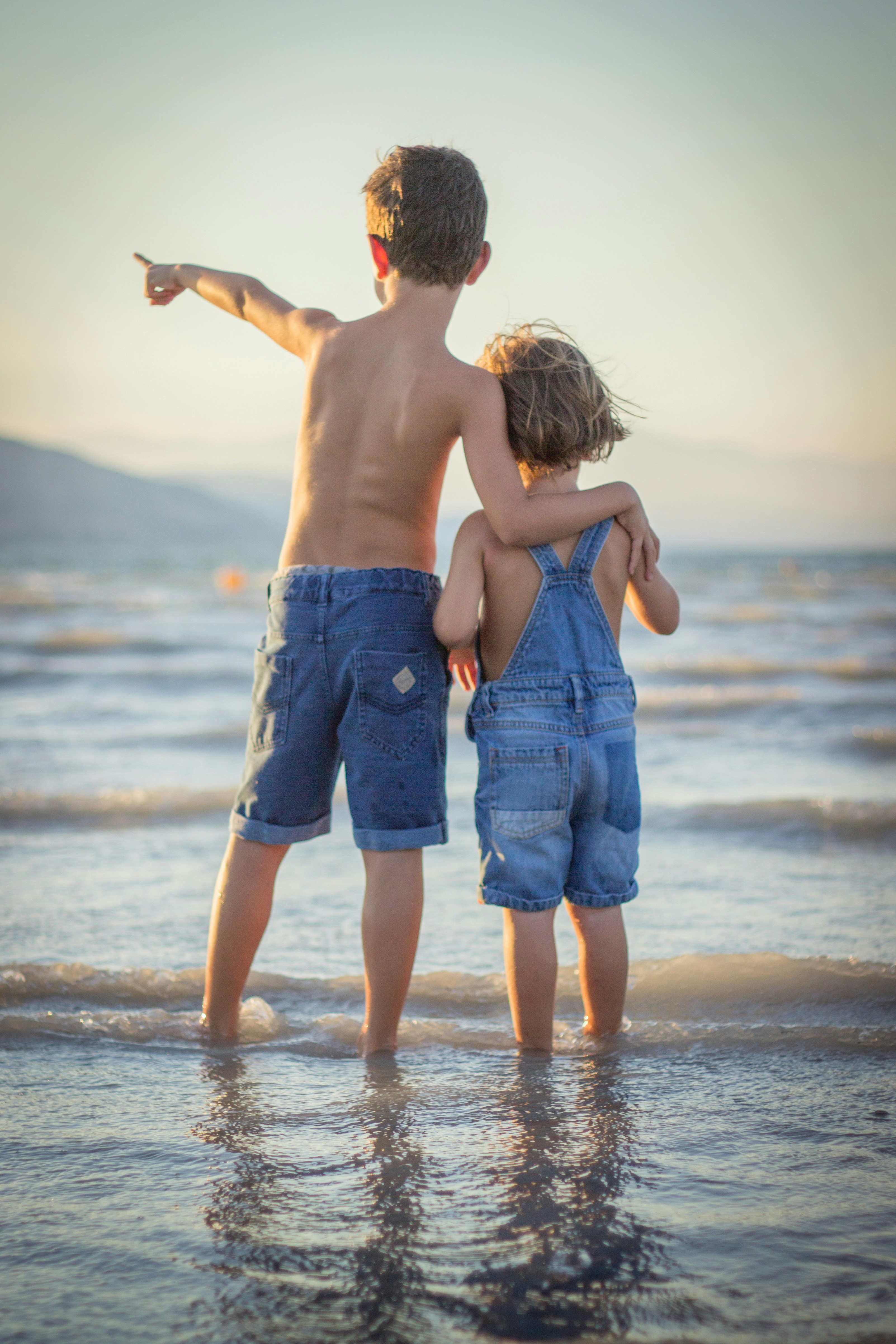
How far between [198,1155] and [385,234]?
182cm

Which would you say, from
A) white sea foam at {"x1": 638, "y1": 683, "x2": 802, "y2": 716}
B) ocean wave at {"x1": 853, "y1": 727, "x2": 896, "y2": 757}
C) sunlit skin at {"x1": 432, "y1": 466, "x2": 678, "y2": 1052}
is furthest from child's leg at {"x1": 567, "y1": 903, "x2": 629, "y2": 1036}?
white sea foam at {"x1": 638, "y1": 683, "x2": 802, "y2": 716}

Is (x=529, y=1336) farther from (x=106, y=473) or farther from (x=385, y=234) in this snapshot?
(x=106, y=473)

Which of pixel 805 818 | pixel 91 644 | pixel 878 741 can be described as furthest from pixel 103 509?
pixel 805 818

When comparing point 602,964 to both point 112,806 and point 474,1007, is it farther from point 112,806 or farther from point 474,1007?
point 112,806

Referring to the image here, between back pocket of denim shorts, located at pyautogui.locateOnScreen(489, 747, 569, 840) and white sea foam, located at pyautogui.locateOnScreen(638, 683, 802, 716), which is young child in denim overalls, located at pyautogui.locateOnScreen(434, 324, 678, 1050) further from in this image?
white sea foam, located at pyautogui.locateOnScreen(638, 683, 802, 716)

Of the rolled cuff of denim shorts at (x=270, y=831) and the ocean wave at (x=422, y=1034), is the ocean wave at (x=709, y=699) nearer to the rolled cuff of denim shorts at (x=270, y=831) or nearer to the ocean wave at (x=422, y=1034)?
the ocean wave at (x=422, y=1034)

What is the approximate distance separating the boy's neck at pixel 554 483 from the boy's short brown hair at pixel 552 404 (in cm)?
1

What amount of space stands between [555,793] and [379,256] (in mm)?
1215

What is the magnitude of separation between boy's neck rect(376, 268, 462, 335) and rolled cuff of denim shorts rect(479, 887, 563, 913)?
1.18m

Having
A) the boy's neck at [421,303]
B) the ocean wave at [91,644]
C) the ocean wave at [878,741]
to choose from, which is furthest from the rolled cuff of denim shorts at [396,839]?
the ocean wave at [91,644]

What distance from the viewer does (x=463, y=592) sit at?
6.93ft

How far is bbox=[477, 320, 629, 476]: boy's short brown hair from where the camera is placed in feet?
7.09

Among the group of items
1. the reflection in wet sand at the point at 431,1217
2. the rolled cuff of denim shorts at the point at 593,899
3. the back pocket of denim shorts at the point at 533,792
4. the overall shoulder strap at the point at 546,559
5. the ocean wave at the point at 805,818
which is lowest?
the reflection in wet sand at the point at 431,1217

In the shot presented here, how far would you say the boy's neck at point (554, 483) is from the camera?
7.29 ft
